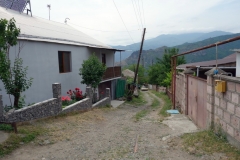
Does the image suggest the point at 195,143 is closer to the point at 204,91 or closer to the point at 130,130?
the point at 204,91

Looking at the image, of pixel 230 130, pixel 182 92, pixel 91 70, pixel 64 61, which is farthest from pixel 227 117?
pixel 64 61

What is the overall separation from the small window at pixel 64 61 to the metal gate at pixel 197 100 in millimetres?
7625

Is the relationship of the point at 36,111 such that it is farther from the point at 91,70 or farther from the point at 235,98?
the point at 235,98

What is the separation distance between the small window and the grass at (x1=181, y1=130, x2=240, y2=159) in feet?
30.7

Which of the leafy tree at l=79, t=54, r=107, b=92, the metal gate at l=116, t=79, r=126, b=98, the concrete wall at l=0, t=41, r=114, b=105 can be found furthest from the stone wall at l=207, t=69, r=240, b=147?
the metal gate at l=116, t=79, r=126, b=98

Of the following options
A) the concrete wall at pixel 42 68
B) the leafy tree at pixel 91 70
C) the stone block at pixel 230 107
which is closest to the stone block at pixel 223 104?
the stone block at pixel 230 107

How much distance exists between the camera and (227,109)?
4328 millimetres

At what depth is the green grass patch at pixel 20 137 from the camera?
4.75m

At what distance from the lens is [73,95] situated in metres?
12.1

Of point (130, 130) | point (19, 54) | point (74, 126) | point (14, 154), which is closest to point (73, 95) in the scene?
point (19, 54)

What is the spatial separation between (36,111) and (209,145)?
5692 mm

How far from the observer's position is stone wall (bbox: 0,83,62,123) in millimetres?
6320

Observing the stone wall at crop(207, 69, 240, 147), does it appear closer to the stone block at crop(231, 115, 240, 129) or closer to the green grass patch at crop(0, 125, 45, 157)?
the stone block at crop(231, 115, 240, 129)

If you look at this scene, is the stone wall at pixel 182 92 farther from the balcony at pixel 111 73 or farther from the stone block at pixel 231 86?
the balcony at pixel 111 73
